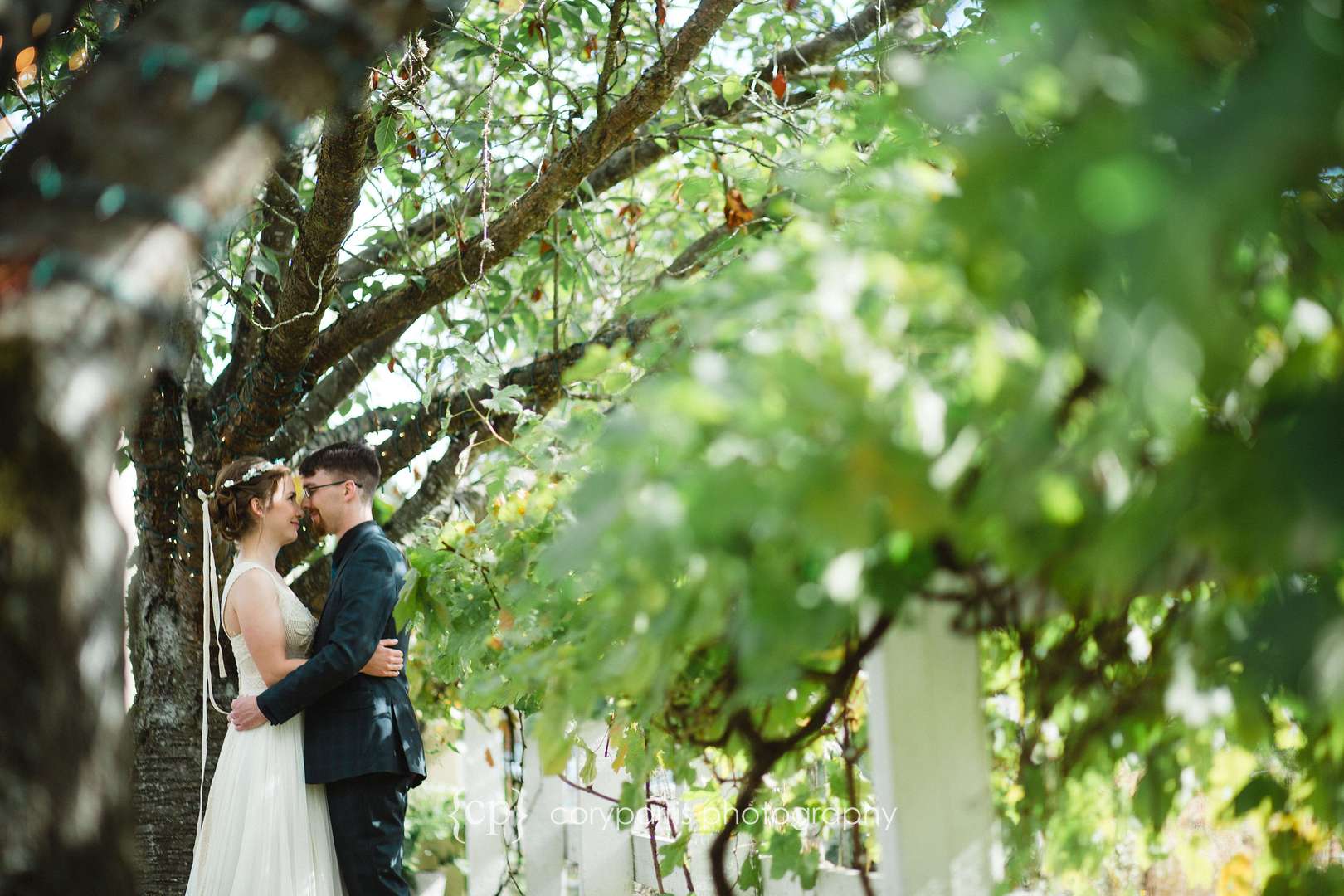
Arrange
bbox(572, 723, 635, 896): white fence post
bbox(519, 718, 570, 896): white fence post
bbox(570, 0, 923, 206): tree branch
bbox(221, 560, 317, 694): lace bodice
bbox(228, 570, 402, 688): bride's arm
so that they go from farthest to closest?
1. bbox(519, 718, 570, 896): white fence post
2. bbox(570, 0, 923, 206): tree branch
3. bbox(572, 723, 635, 896): white fence post
4. bbox(221, 560, 317, 694): lace bodice
5. bbox(228, 570, 402, 688): bride's arm

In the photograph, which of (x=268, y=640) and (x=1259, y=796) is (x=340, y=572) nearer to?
(x=268, y=640)

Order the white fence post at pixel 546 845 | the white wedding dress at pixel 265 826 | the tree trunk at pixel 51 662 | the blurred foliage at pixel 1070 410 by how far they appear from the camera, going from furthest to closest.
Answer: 1. the white fence post at pixel 546 845
2. the white wedding dress at pixel 265 826
3. the tree trunk at pixel 51 662
4. the blurred foliage at pixel 1070 410

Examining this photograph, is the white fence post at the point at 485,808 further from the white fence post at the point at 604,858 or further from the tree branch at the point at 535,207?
the tree branch at the point at 535,207

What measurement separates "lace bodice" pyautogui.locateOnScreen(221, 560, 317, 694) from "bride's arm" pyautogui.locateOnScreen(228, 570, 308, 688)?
39 mm

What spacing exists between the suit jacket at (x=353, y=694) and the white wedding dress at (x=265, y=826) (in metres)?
0.07

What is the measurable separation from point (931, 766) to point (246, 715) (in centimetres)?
238

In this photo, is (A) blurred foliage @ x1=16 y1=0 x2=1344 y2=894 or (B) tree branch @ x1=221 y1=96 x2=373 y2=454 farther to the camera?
(B) tree branch @ x1=221 y1=96 x2=373 y2=454

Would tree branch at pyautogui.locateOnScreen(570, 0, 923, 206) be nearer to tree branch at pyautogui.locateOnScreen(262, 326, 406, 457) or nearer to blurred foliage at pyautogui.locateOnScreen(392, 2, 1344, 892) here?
tree branch at pyautogui.locateOnScreen(262, 326, 406, 457)

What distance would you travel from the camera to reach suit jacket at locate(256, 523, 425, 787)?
293 cm

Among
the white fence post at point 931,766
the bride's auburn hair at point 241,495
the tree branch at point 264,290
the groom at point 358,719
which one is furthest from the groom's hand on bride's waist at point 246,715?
the white fence post at point 931,766

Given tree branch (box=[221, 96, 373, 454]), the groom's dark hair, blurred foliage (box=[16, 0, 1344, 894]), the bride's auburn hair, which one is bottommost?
blurred foliage (box=[16, 0, 1344, 894])

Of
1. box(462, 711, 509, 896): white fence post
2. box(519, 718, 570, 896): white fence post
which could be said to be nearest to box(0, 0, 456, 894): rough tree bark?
box(519, 718, 570, 896): white fence post

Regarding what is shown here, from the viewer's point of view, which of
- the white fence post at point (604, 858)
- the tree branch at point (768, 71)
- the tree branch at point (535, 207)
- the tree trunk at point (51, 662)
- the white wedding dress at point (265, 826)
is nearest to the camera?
the tree trunk at point (51, 662)

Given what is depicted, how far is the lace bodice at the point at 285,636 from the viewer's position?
3.21 metres
